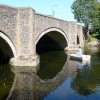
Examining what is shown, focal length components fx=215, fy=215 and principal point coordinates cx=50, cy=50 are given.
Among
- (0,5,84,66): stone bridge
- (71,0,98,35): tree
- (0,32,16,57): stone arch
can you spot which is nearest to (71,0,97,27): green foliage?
(71,0,98,35): tree

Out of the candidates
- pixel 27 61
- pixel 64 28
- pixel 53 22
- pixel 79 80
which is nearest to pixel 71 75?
pixel 79 80

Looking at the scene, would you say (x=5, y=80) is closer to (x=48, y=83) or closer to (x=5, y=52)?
(x=48, y=83)

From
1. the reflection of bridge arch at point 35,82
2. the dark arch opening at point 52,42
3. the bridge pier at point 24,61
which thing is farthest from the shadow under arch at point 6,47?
the dark arch opening at point 52,42

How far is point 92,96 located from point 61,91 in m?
2.08

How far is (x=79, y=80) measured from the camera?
17.1 metres

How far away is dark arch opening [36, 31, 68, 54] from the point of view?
38588 mm

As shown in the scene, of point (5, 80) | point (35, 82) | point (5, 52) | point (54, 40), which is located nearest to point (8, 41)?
point (5, 52)

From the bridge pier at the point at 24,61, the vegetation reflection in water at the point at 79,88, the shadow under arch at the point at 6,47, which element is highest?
the shadow under arch at the point at 6,47

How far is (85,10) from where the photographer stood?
2045 inches

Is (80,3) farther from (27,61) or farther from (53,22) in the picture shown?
(27,61)

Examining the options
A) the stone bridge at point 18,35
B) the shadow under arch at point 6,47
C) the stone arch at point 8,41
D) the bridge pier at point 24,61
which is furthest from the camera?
the bridge pier at point 24,61

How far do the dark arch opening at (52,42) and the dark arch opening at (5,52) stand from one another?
48.0 ft

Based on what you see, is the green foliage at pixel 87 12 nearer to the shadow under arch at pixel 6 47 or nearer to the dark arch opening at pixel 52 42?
the dark arch opening at pixel 52 42

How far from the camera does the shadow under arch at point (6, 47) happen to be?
20.6 m
